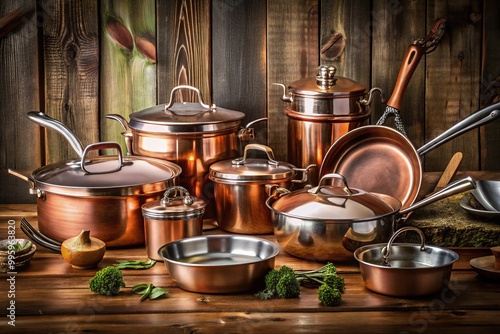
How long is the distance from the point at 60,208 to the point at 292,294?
0.84 m

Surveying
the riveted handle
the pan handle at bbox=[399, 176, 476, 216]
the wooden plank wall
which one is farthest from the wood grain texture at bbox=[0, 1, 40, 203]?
the pan handle at bbox=[399, 176, 476, 216]

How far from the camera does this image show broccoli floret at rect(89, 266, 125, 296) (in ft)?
6.48

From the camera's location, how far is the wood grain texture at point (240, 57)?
2.92 metres

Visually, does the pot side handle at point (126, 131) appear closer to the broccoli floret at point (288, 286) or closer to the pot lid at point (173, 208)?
the pot lid at point (173, 208)

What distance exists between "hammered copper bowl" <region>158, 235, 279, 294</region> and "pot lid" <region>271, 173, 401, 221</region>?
146 mm

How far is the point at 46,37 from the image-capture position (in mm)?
2912

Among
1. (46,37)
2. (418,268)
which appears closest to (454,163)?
(418,268)

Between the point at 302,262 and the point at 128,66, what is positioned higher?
the point at 128,66

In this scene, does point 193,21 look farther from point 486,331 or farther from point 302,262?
point 486,331

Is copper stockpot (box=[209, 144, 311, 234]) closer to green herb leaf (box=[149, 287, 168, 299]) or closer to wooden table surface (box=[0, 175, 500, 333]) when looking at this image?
wooden table surface (box=[0, 175, 500, 333])

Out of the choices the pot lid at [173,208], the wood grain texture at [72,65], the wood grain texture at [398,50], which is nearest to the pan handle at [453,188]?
the pot lid at [173,208]

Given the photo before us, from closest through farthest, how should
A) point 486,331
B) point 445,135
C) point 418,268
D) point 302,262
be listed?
point 486,331 → point 418,268 → point 302,262 → point 445,135

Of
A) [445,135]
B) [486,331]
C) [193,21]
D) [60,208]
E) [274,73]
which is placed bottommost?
[486,331]

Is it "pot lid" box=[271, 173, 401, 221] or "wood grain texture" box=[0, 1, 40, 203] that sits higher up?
"wood grain texture" box=[0, 1, 40, 203]
